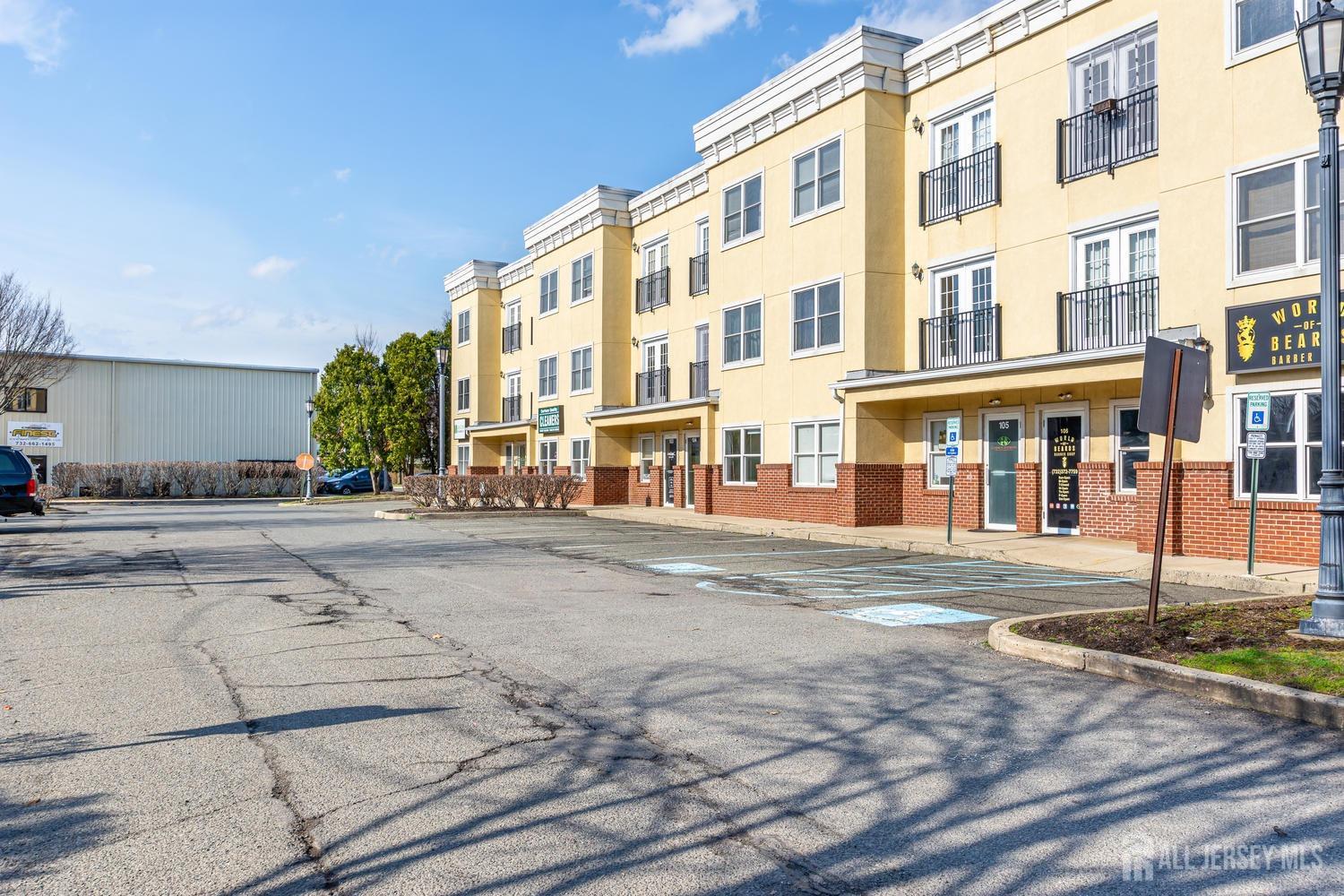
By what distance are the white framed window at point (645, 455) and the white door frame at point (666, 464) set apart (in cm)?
68

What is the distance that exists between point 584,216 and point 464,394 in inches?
573

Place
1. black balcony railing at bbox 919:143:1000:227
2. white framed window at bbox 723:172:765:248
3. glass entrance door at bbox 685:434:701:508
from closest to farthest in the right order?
black balcony railing at bbox 919:143:1000:227
white framed window at bbox 723:172:765:248
glass entrance door at bbox 685:434:701:508

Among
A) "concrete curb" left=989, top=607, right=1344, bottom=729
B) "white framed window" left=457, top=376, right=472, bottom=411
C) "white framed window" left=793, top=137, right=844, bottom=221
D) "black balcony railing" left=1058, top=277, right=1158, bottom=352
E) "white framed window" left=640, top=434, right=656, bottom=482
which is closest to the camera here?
"concrete curb" left=989, top=607, right=1344, bottom=729

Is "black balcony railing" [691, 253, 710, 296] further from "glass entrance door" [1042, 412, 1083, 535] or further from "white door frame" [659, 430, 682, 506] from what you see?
"glass entrance door" [1042, 412, 1083, 535]

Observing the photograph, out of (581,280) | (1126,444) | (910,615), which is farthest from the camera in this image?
(581,280)

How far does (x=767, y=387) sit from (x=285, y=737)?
2059cm

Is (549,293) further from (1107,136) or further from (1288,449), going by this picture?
(1288,449)

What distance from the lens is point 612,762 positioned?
5.41 meters

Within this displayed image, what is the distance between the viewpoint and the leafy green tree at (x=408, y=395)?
49562 mm

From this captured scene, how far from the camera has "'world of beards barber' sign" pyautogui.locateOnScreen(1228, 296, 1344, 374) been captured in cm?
1385

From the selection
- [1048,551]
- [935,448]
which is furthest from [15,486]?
[1048,551]

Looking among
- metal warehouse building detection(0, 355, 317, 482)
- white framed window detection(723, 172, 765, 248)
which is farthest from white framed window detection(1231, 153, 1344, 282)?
metal warehouse building detection(0, 355, 317, 482)

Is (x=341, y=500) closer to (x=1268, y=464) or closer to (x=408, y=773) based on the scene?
(x=1268, y=464)

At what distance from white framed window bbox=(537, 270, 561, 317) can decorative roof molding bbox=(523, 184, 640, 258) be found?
0.98 metres
